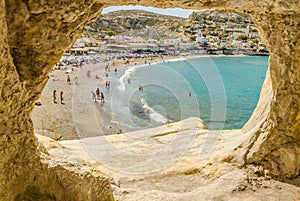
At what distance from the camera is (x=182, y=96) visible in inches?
1340

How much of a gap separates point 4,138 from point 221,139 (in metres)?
6.71

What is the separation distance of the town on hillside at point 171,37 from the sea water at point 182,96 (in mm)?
14415

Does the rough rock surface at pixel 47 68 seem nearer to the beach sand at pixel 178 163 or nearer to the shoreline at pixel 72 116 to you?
the beach sand at pixel 178 163

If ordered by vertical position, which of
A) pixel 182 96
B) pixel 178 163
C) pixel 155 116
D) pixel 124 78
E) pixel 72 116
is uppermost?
pixel 178 163

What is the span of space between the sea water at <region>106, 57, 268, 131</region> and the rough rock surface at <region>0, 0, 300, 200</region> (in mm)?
14615

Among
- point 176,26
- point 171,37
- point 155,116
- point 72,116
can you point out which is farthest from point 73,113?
point 176,26

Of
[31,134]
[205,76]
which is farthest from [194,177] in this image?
[205,76]

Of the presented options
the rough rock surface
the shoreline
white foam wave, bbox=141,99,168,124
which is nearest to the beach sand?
the rough rock surface

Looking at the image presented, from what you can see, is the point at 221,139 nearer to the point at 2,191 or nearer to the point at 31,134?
the point at 31,134

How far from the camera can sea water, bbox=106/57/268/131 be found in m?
24.2

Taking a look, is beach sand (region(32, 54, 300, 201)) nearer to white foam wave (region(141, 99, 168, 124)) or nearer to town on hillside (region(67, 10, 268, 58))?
white foam wave (region(141, 99, 168, 124))

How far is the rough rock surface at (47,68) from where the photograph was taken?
401 centimetres

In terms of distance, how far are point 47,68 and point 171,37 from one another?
3536 inches

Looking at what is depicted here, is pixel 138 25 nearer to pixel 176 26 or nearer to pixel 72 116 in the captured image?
pixel 176 26
